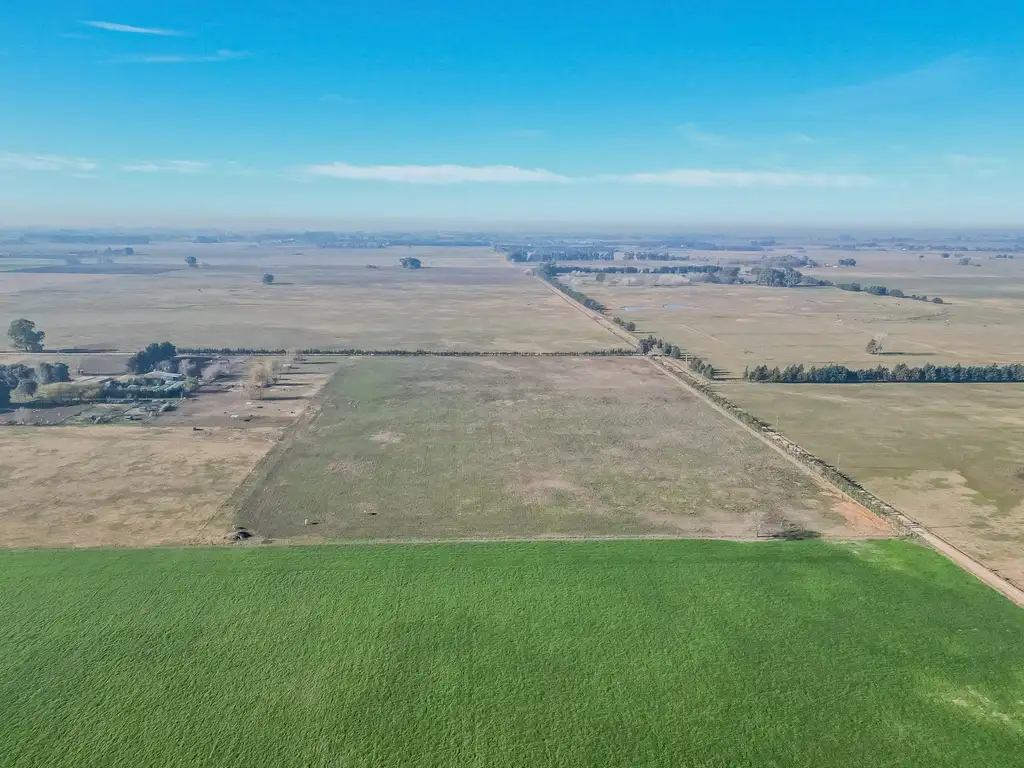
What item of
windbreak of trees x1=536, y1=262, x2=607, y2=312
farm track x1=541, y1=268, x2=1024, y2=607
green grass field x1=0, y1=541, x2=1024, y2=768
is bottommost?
green grass field x1=0, y1=541, x2=1024, y2=768

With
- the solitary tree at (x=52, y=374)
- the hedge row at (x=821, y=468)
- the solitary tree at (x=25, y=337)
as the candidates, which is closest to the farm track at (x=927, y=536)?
the hedge row at (x=821, y=468)

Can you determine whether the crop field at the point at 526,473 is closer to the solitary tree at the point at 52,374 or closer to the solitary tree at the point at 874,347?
the solitary tree at the point at 52,374

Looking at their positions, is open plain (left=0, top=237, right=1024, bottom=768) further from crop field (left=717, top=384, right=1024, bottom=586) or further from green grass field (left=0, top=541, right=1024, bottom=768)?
crop field (left=717, top=384, right=1024, bottom=586)

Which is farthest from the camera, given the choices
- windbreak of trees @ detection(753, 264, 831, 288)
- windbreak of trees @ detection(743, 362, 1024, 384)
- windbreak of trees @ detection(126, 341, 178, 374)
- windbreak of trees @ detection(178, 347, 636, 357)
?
windbreak of trees @ detection(753, 264, 831, 288)

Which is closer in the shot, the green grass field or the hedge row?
the green grass field

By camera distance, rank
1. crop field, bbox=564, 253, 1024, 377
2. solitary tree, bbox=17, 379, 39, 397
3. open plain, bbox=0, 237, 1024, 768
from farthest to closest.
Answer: crop field, bbox=564, 253, 1024, 377
solitary tree, bbox=17, 379, 39, 397
open plain, bbox=0, 237, 1024, 768

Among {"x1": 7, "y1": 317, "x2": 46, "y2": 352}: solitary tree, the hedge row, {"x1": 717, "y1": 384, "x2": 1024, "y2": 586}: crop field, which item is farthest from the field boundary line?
{"x1": 7, "y1": 317, "x2": 46, "y2": 352}: solitary tree

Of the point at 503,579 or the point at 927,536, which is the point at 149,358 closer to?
the point at 503,579

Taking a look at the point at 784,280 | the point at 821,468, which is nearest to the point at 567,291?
the point at 784,280
